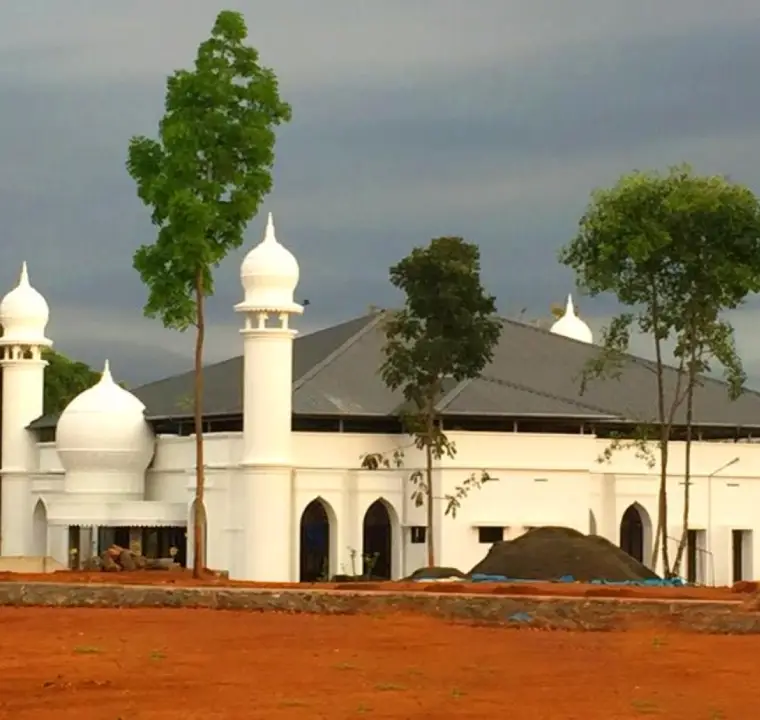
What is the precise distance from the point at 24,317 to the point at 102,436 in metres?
8.53

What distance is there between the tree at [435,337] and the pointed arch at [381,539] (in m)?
1.58

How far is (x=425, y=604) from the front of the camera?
28672 mm

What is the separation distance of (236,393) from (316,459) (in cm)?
439

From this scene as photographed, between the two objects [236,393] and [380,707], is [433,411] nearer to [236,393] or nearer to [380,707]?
[236,393]

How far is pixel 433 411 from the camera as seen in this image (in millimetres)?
49469

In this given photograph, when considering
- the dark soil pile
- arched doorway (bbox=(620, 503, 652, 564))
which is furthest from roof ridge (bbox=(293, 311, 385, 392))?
the dark soil pile

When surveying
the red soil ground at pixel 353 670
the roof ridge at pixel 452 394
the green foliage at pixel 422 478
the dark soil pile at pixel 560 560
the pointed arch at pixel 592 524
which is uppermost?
the roof ridge at pixel 452 394

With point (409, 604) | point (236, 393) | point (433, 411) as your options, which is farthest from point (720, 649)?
point (236, 393)

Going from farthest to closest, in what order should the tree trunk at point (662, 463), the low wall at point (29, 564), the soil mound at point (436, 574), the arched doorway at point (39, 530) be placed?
the arched doorway at point (39, 530) < the low wall at point (29, 564) < the tree trunk at point (662, 463) < the soil mound at point (436, 574)

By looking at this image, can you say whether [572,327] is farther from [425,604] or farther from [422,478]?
[425,604]

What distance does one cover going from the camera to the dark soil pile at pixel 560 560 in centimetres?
4309

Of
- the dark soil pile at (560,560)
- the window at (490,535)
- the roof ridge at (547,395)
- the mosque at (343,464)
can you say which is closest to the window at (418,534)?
the mosque at (343,464)

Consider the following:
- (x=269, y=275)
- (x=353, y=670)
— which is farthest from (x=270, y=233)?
(x=353, y=670)

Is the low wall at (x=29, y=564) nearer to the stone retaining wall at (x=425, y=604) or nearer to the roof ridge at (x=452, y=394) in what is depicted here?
the roof ridge at (x=452, y=394)
